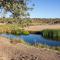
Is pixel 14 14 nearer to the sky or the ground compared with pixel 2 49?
nearer to the sky

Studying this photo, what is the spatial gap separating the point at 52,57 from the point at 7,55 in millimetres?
4176

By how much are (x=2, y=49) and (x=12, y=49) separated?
3.33 ft

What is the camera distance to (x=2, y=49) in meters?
23.5

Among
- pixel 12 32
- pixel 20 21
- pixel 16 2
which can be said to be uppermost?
pixel 16 2

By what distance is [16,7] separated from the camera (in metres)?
19.1

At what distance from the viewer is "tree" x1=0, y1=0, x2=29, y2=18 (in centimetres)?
1892

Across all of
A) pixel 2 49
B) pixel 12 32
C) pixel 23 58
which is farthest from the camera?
pixel 12 32

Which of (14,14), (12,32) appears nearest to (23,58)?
(14,14)

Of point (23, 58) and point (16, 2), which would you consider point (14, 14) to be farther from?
point (23, 58)

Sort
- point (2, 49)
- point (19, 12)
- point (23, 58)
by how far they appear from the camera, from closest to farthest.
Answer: point (19, 12)
point (23, 58)
point (2, 49)

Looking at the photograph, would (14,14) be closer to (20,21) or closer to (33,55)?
(20,21)

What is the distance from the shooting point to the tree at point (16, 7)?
1892 cm

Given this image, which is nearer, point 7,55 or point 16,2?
point 16,2

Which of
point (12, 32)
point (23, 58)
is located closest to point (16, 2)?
point (23, 58)
